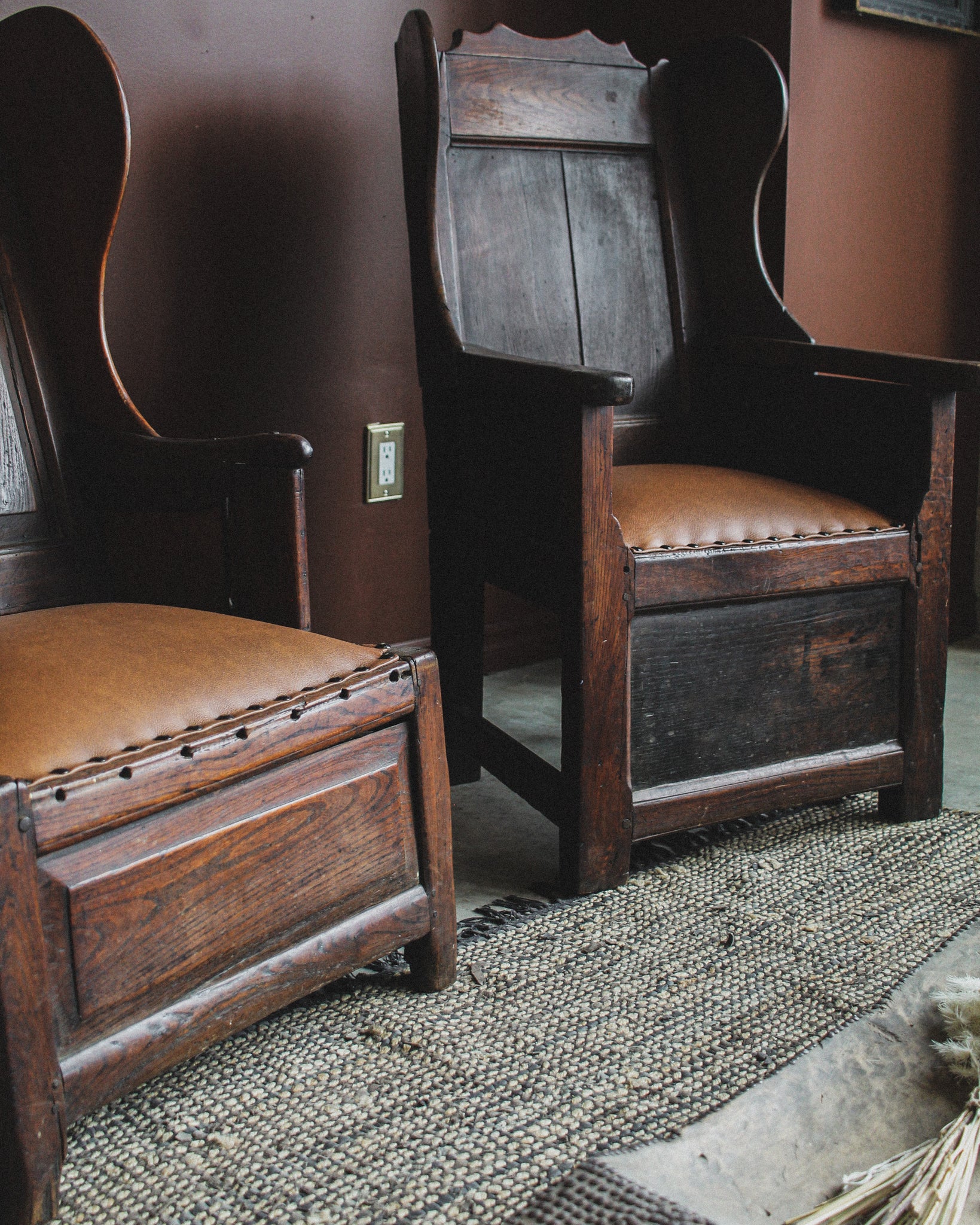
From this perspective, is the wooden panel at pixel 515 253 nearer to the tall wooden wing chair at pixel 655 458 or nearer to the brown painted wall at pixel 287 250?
the tall wooden wing chair at pixel 655 458

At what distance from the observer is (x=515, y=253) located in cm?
174

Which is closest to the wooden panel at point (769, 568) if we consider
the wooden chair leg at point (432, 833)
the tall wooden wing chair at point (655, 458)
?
the tall wooden wing chair at point (655, 458)

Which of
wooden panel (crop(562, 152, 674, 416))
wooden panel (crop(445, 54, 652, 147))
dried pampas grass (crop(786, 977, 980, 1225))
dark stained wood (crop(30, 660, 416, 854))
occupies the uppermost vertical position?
wooden panel (crop(445, 54, 652, 147))

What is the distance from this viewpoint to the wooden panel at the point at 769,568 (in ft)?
4.69

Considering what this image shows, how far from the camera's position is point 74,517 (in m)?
1.39

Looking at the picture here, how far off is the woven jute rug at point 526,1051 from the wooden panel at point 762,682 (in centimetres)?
16

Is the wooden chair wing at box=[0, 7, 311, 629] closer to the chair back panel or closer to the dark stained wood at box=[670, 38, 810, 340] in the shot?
the chair back panel

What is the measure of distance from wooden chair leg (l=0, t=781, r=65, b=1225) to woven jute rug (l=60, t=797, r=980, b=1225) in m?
0.06

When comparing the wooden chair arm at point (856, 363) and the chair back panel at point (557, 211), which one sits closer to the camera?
the wooden chair arm at point (856, 363)

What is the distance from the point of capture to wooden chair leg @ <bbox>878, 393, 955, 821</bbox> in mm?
1572

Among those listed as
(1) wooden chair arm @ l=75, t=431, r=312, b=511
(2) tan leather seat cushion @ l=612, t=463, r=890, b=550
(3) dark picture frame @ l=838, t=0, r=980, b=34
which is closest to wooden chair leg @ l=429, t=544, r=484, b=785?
(2) tan leather seat cushion @ l=612, t=463, r=890, b=550

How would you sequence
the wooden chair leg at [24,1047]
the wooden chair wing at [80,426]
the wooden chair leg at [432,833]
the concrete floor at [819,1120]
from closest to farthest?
the wooden chair leg at [24,1047] → the concrete floor at [819,1120] → the wooden chair leg at [432,833] → the wooden chair wing at [80,426]

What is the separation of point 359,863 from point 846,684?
Result: 0.76 m

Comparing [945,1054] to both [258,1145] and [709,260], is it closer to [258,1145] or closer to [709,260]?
[258,1145]
